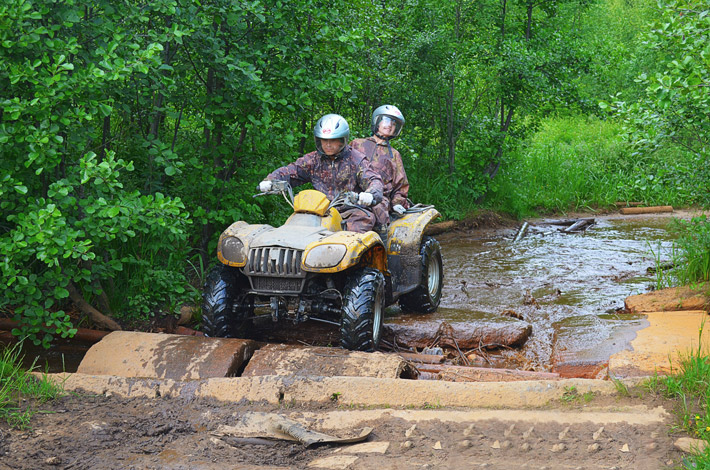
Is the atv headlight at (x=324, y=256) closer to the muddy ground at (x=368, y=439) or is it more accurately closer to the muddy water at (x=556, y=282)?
the muddy ground at (x=368, y=439)

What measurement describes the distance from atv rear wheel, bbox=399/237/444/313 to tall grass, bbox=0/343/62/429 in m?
3.65

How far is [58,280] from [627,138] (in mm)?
5200

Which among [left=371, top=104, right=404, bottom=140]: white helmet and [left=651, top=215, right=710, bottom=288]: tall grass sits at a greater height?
[left=371, top=104, right=404, bottom=140]: white helmet

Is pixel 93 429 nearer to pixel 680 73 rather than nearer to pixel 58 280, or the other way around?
pixel 58 280

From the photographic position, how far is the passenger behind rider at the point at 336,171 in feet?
21.6

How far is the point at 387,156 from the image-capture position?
25.6ft

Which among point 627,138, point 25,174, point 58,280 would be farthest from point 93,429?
point 627,138

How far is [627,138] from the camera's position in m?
7.16

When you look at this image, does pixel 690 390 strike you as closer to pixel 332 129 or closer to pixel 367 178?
pixel 367 178

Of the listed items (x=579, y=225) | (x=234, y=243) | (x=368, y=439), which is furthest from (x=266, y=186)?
(x=579, y=225)

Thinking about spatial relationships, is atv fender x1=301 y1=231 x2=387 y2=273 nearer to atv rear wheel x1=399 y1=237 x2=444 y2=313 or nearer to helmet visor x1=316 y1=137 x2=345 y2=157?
helmet visor x1=316 y1=137 x2=345 y2=157

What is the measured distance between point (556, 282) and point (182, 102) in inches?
189

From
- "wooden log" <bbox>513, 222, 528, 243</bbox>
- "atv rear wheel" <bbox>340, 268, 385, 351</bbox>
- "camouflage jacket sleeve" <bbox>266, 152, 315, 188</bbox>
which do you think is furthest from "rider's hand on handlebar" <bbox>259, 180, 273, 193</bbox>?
"wooden log" <bbox>513, 222, 528, 243</bbox>

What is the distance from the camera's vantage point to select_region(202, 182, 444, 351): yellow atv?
18.6 ft
